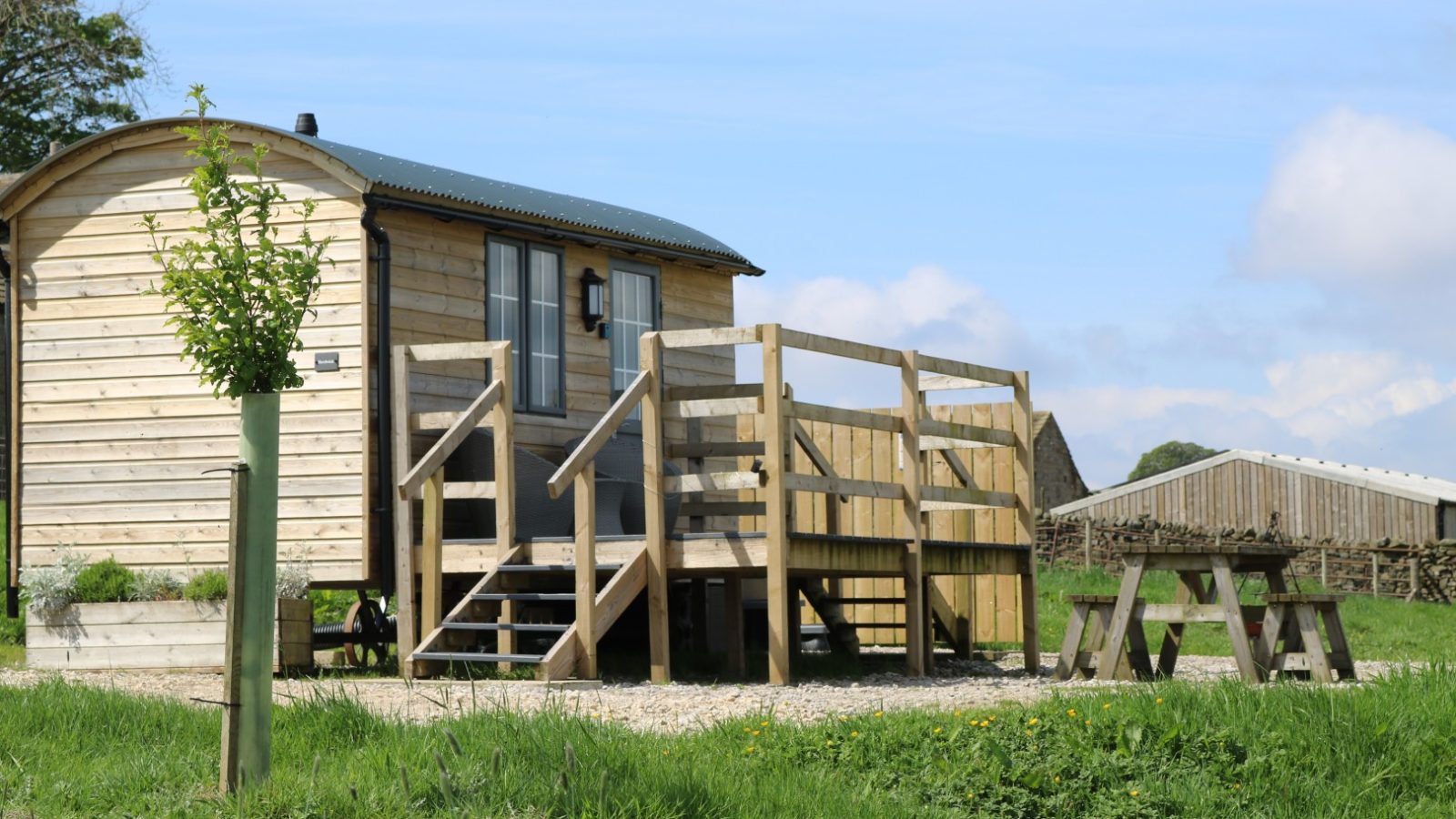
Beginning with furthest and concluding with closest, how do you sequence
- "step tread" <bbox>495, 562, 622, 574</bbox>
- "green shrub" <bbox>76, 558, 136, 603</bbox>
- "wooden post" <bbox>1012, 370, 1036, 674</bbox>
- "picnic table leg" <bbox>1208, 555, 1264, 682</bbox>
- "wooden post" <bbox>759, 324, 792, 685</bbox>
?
"wooden post" <bbox>1012, 370, 1036, 674</bbox>, "green shrub" <bbox>76, 558, 136, 603</bbox>, "step tread" <bbox>495, 562, 622, 574</bbox>, "wooden post" <bbox>759, 324, 792, 685</bbox>, "picnic table leg" <bbox>1208, 555, 1264, 682</bbox>

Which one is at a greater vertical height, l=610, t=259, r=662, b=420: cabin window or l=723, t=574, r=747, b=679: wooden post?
l=610, t=259, r=662, b=420: cabin window

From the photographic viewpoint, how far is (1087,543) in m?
29.3

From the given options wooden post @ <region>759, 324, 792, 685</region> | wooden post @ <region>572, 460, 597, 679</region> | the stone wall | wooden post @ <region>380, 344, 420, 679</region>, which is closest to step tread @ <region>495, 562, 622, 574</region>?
wooden post @ <region>572, 460, 597, 679</region>

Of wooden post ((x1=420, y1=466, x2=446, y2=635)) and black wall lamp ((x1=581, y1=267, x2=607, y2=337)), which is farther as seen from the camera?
black wall lamp ((x1=581, y1=267, x2=607, y2=337))

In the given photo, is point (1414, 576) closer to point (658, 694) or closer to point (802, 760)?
point (658, 694)

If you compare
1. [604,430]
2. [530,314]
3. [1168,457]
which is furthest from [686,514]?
[1168,457]

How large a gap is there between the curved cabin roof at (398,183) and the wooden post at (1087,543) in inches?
580

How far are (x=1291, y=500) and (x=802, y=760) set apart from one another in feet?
115

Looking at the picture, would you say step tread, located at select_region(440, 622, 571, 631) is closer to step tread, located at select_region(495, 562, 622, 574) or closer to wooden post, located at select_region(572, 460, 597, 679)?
wooden post, located at select_region(572, 460, 597, 679)

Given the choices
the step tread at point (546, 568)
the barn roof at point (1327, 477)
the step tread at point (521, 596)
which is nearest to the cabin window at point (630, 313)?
the step tread at point (546, 568)

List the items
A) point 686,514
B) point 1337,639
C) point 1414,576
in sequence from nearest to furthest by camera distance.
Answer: point 1337,639, point 686,514, point 1414,576

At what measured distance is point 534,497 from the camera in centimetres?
1298

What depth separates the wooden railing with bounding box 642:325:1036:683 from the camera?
1123 cm

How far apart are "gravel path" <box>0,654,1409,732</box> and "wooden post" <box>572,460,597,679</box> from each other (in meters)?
0.32
